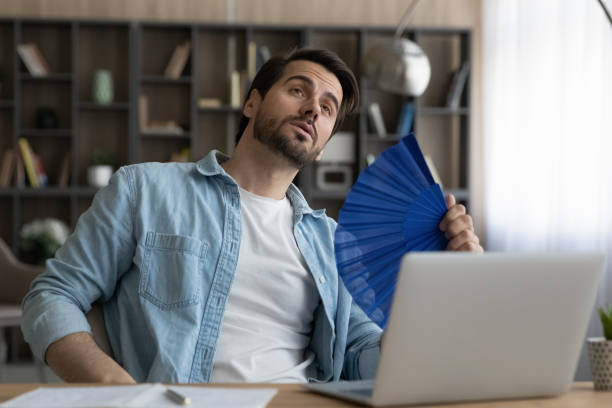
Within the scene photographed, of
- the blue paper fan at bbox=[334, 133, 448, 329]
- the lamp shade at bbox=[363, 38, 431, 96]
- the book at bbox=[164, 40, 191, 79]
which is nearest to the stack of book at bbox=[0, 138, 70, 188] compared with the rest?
the book at bbox=[164, 40, 191, 79]

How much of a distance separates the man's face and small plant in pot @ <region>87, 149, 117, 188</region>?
3.63 meters

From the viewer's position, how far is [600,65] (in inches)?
158

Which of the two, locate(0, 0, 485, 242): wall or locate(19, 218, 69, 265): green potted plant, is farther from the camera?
locate(0, 0, 485, 242): wall

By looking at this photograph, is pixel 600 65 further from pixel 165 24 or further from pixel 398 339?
pixel 398 339

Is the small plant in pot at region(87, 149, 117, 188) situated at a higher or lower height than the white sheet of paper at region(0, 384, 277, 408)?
higher

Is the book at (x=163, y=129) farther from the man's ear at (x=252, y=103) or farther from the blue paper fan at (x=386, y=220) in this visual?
the blue paper fan at (x=386, y=220)

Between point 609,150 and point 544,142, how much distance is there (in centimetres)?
64

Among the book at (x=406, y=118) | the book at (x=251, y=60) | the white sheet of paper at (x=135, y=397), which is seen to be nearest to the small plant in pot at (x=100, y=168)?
the book at (x=251, y=60)

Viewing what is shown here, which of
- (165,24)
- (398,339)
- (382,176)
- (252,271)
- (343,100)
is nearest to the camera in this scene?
(398,339)

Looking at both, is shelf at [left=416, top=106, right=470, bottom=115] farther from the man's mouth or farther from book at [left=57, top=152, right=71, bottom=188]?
the man's mouth

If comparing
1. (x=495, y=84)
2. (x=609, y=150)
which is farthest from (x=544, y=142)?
(x=495, y=84)

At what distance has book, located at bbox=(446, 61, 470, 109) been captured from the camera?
17.6ft

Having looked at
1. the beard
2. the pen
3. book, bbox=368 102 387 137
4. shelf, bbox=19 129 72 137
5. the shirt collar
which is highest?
book, bbox=368 102 387 137

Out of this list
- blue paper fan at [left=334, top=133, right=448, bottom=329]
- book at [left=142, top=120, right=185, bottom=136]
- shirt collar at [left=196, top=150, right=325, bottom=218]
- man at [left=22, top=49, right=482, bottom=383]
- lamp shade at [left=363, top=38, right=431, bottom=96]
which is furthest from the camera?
book at [left=142, top=120, right=185, bottom=136]
